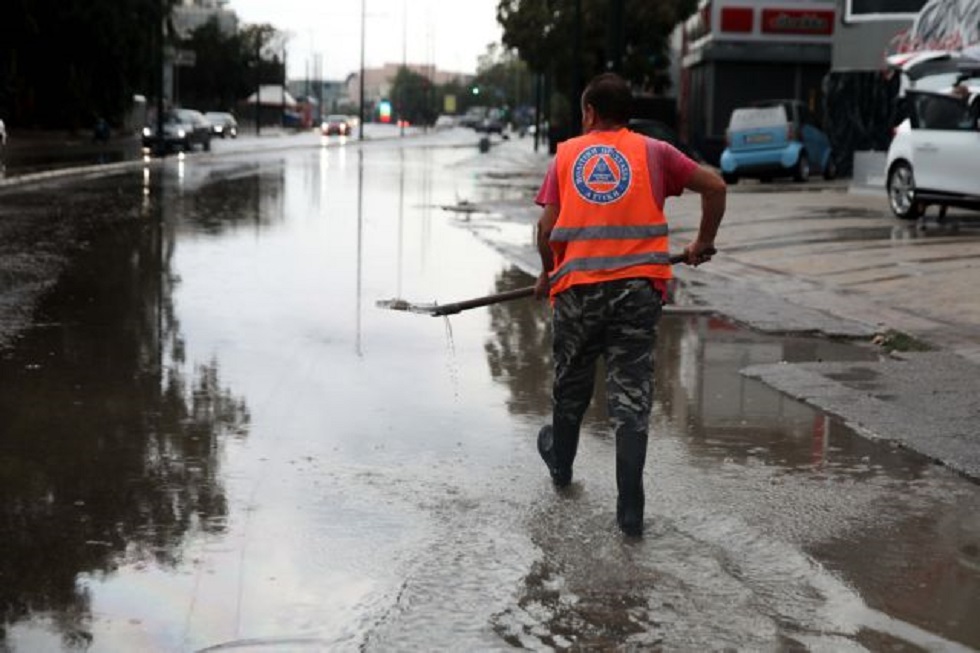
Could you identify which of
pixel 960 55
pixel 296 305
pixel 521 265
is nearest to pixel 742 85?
pixel 960 55

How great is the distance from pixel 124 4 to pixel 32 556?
207 ft

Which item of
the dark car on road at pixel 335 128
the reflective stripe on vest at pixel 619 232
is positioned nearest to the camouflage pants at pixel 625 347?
the reflective stripe on vest at pixel 619 232

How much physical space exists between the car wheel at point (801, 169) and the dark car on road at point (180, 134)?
88.8 feet

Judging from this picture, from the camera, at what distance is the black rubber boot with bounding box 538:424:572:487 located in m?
6.40

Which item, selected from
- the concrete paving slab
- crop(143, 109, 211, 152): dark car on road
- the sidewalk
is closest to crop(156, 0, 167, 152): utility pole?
crop(143, 109, 211, 152): dark car on road

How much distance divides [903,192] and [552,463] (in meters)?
15.2

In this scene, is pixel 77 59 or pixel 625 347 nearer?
pixel 625 347

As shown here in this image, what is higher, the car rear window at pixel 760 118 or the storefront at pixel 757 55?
the storefront at pixel 757 55

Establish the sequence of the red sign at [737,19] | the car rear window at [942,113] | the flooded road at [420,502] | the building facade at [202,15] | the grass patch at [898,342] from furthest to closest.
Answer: the building facade at [202,15] → the red sign at [737,19] → the car rear window at [942,113] → the grass patch at [898,342] → the flooded road at [420,502]

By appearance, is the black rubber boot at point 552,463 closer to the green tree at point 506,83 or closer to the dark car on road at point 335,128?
the dark car on road at point 335,128

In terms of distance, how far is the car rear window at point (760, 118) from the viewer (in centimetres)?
3269

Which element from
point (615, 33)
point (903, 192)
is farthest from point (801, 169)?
point (903, 192)

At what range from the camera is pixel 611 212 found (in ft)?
18.9

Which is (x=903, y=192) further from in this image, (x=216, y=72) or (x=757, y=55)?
(x=216, y=72)
